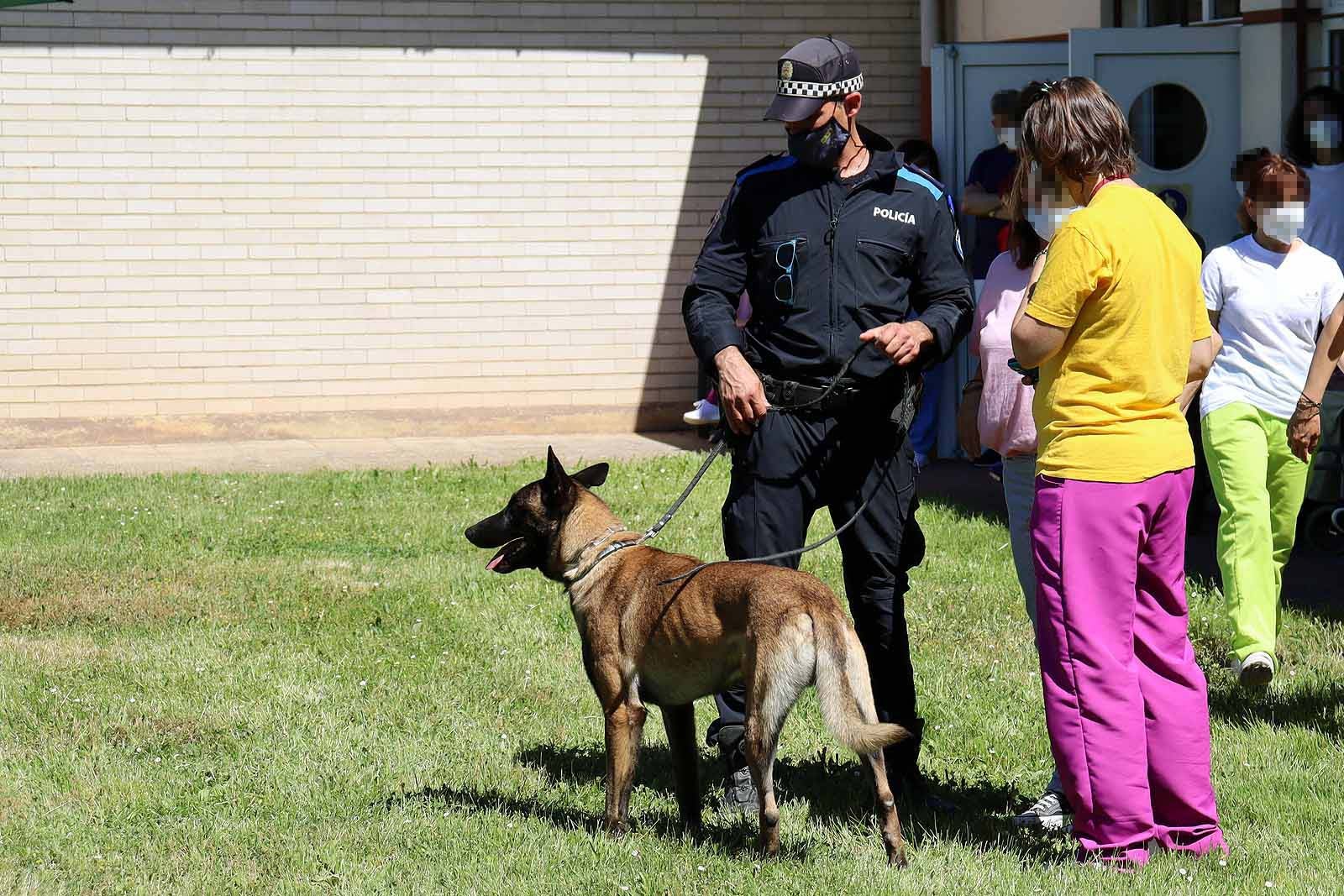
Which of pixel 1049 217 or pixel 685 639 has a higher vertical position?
pixel 1049 217

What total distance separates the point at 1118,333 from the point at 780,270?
1.13m

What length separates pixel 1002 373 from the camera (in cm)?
521

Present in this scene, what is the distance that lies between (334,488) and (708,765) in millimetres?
5816

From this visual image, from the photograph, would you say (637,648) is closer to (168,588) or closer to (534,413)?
(168,588)

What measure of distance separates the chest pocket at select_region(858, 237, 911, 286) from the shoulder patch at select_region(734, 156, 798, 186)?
351 millimetres

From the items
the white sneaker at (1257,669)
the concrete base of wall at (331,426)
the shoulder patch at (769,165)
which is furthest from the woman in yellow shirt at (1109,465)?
the concrete base of wall at (331,426)

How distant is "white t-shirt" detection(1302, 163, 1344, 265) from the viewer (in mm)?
8430

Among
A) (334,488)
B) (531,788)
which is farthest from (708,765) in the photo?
(334,488)

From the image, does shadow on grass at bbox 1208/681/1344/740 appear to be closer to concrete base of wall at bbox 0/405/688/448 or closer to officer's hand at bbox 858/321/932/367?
officer's hand at bbox 858/321/932/367

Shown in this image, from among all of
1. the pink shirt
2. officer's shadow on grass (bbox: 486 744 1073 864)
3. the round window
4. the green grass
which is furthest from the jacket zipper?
the round window

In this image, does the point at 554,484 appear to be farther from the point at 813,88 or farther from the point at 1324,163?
the point at 1324,163

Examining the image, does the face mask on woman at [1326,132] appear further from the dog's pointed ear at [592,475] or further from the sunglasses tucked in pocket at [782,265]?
the dog's pointed ear at [592,475]

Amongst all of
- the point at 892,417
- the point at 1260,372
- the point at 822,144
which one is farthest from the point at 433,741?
the point at 1260,372

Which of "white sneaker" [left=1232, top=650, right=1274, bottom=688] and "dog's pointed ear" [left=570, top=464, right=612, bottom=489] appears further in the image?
"white sneaker" [left=1232, top=650, right=1274, bottom=688]
